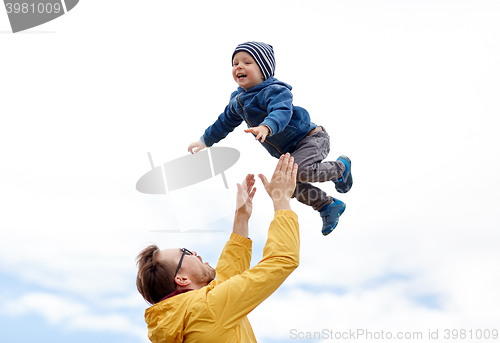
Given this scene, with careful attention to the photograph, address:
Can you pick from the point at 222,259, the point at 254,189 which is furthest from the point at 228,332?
the point at 254,189

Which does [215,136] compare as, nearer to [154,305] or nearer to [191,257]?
[191,257]

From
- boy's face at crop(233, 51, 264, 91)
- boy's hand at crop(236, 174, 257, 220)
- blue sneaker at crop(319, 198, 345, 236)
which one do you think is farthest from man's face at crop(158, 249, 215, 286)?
boy's face at crop(233, 51, 264, 91)

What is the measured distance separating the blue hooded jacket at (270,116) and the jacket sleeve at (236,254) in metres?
1.03

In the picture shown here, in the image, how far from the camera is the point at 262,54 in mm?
4348

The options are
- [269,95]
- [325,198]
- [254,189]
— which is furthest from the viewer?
[325,198]

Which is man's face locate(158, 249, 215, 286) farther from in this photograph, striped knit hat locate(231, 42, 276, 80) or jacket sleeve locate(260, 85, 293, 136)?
striped knit hat locate(231, 42, 276, 80)

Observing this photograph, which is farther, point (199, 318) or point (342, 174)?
point (342, 174)

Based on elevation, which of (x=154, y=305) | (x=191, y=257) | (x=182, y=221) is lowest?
(x=154, y=305)

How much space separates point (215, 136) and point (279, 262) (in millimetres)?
1888

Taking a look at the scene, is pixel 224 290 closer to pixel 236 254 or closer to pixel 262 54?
pixel 236 254

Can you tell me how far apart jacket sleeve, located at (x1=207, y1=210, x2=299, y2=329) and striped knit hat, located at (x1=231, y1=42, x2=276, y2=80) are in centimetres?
163

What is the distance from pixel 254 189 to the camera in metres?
4.70

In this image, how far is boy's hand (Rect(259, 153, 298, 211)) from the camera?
11.5 ft

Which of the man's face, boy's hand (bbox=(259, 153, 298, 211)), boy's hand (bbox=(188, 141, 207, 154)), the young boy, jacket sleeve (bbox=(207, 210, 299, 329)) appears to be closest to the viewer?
jacket sleeve (bbox=(207, 210, 299, 329))
